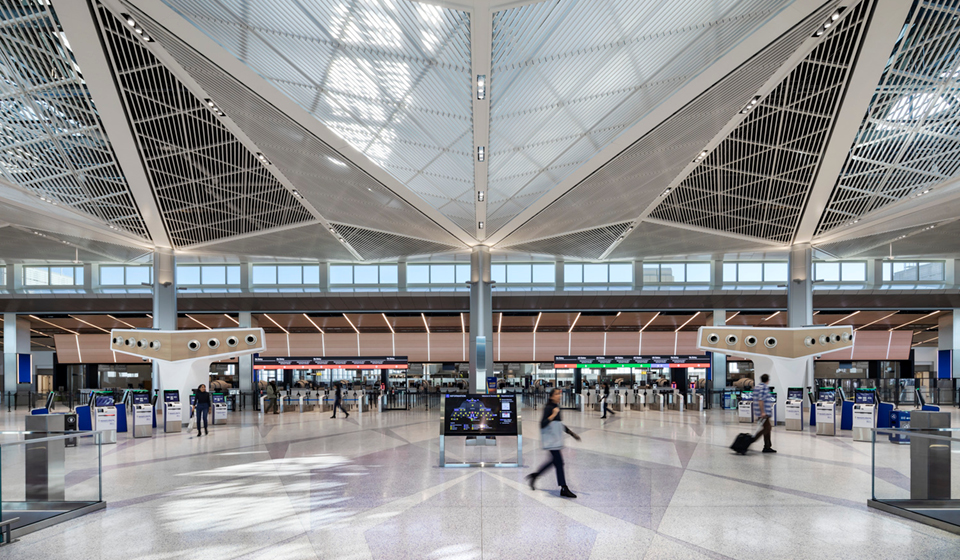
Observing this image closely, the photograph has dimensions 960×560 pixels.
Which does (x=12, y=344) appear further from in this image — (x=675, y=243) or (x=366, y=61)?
(x=675, y=243)

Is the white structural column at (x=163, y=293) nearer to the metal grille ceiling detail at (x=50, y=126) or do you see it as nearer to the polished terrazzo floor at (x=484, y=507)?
the metal grille ceiling detail at (x=50, y=126)

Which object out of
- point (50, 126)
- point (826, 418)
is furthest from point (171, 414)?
point (826, 418)

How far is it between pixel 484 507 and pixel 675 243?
20950 mm

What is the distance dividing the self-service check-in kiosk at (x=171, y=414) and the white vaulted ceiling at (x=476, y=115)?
6059 millimetres

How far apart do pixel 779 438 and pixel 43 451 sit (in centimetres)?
1638

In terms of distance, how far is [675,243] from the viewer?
87.6 feet

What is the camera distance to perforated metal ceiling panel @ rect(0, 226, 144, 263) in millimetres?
→ 23641

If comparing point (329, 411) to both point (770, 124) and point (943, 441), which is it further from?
point (943, 441)

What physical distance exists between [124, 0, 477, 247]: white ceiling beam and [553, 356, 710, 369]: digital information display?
52.3 feet

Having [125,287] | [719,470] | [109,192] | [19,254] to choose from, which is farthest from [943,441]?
[125,287]

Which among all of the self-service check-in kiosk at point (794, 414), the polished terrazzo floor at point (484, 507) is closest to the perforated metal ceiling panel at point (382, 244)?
the polished terrazzo floor at point (484, 507)

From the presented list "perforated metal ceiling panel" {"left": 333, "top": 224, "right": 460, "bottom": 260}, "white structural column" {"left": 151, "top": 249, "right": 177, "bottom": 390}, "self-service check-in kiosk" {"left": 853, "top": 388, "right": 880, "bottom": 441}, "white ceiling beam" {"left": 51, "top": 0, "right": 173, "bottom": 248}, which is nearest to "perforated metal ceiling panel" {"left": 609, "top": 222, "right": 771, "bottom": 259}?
"perforated metal ceiling panel" {"left": 333, "top": 224, "right": 460, "bottom": 260}

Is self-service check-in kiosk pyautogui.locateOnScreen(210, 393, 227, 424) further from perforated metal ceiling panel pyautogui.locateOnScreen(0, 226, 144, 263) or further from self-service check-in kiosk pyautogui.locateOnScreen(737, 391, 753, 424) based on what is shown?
self-service check-in kiosk pyautogui.locateOnScreen(737, 391, 753, 424)

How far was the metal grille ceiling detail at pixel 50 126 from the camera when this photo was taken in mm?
11391
